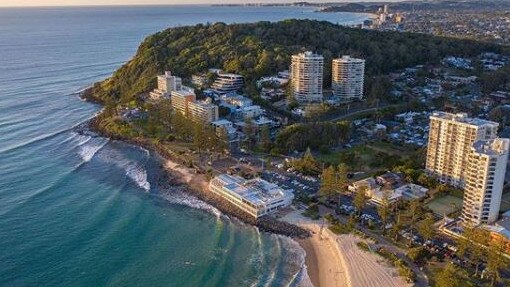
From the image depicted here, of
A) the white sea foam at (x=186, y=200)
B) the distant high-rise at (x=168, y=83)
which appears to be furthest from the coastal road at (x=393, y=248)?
the distant high-rise at (x=168, y=83)

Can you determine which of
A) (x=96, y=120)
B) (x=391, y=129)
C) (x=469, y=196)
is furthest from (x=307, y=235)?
(x=96, y=120)

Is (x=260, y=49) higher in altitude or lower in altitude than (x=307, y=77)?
higher

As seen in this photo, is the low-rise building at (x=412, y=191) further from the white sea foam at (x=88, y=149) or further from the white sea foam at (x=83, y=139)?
the white sea foam at (x=83, y=139)

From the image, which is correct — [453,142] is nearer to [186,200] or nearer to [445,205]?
[445,205]

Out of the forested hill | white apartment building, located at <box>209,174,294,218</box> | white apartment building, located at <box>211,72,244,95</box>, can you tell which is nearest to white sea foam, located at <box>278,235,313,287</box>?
white apartment building, located at <box>209,174,294,218</box>

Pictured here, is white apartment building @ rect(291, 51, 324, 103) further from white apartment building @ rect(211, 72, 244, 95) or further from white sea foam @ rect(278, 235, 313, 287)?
white sea foam @ rect(278, 235, 313, 287)

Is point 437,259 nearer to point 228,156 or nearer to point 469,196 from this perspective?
point 469,196

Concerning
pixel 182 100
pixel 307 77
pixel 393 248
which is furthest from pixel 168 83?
pixel 393 248
